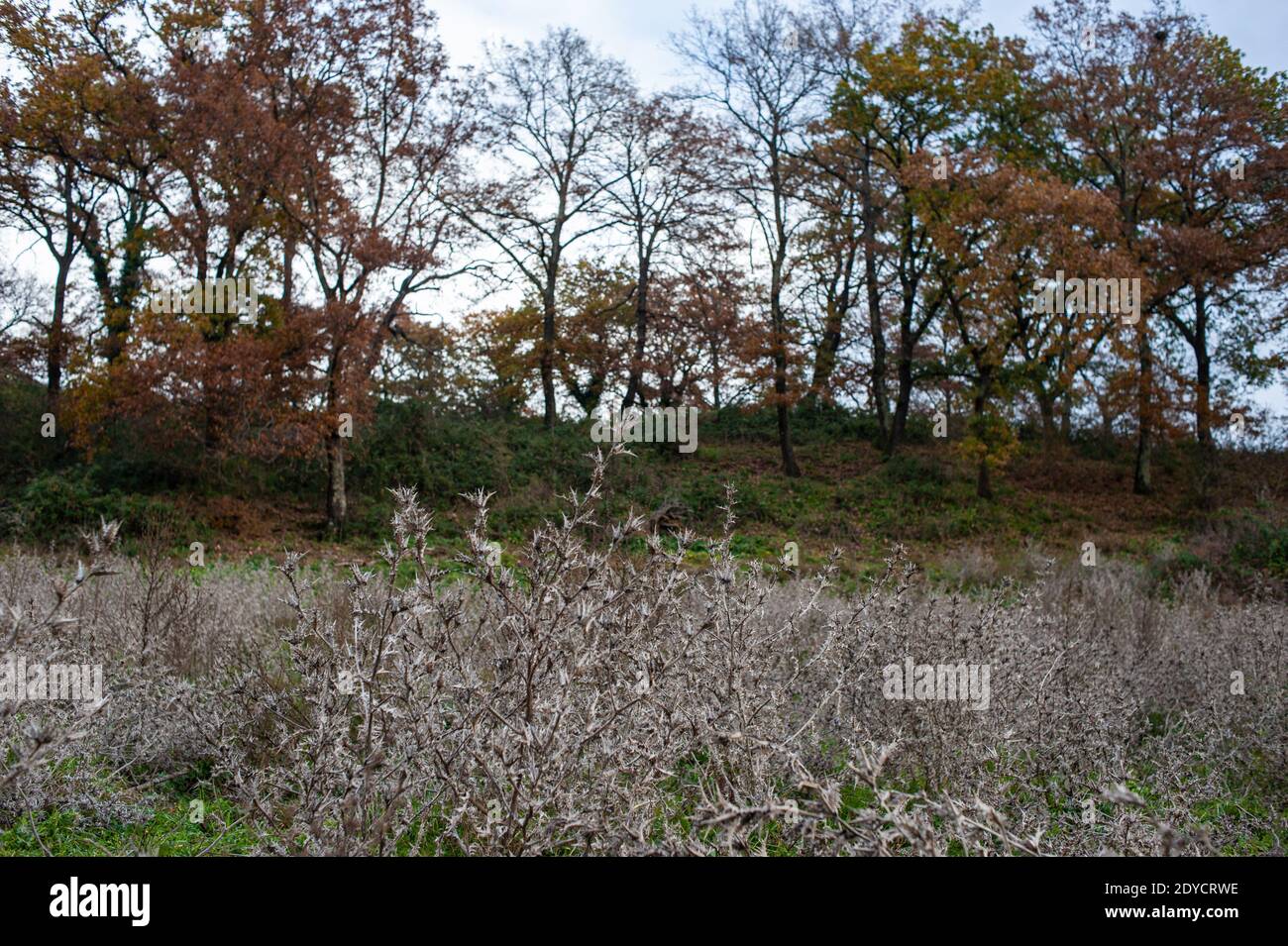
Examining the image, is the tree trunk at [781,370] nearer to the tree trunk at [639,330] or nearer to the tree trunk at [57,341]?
the tree trunk at [639,330]

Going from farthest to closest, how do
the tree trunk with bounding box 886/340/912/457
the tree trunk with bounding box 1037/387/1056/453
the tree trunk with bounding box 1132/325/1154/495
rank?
the tree trunk with bounding box 1037/387/1056/453 → the tree trunk with bounding box 886/340/912/457 → the tree trunk with bounding box 1132/325/1154/495

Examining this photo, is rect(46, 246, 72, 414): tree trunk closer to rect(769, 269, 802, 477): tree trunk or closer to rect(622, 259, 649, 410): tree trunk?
rect(622, 259, 649, 410): tree trunk

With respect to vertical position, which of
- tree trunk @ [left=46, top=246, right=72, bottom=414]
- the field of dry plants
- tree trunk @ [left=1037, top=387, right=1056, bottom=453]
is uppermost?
tree trunk @ [left=46, top=246, right=72, bottom=414]

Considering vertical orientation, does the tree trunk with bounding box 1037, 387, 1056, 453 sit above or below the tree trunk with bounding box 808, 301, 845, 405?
below

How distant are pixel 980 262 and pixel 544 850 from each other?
2119cm

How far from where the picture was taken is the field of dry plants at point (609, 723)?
2473mm

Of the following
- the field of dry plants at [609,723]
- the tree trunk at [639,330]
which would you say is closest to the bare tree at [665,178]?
the tree trunk at [639,330]

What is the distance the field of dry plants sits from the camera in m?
2.47

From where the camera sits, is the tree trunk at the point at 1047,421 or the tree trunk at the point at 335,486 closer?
the tree trunk at the point at 335,486

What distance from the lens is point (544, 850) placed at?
103 inches

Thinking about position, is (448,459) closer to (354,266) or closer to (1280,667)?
(354,266)

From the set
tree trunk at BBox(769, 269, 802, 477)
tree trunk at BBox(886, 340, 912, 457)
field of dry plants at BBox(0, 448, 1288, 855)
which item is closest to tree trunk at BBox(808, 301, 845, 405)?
tree trunk at BBox(769, 269, 802, 477)
